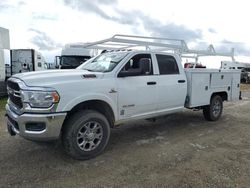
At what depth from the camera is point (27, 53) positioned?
635 inches

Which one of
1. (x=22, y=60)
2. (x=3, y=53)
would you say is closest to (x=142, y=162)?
(x=3, y=53)

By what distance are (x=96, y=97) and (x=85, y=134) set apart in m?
0.66

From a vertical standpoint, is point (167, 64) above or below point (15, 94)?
above

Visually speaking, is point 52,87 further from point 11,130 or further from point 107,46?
point 107,46

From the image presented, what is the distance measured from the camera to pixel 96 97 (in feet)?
14.1

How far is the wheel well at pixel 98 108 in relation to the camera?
4.26 meters

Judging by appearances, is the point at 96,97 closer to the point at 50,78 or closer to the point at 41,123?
the point at 50,78

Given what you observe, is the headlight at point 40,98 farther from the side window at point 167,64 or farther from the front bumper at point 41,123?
the side window at point 167,64

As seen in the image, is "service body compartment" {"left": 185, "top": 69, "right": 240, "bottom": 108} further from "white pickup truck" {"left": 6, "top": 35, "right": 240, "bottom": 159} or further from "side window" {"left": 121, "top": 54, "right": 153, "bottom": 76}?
"side window" {"left": 121, "top": 54, "right": 153, "bottom": 76}

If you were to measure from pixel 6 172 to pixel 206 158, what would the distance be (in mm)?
3301

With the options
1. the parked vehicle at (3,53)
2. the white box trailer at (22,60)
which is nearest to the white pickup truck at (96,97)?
the parked vehicle at (3,53)

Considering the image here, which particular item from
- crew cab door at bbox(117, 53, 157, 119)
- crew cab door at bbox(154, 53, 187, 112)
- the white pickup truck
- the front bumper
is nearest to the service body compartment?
the white pickup truck

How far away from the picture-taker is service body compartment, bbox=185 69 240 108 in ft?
20.5

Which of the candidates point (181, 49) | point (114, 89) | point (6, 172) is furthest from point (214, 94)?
point (6, 172)
